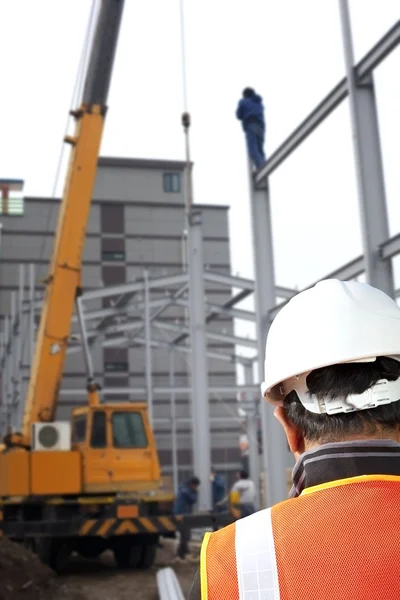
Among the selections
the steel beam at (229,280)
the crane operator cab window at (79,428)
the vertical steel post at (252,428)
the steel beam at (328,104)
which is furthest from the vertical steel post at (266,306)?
the vertical steel post at (252,428)

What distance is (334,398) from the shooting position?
4.21ft

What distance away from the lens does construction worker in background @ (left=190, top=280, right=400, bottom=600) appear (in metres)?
1.09

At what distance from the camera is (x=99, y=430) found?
11148 millimetres

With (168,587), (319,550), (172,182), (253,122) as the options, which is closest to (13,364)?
(172,182)

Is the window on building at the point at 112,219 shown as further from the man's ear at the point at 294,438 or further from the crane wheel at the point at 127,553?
the man's ear at the point at 294,438

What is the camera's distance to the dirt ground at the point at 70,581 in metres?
8.61

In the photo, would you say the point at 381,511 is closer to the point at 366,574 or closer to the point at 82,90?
the point at 366,574

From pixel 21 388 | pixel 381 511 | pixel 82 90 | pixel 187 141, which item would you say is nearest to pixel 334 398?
pixel 381 511

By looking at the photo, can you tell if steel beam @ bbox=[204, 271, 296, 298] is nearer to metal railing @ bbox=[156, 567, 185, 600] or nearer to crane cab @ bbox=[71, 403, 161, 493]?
crane cab @ bbox=[71, 403, 161, 493]

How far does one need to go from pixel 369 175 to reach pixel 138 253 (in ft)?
74.0

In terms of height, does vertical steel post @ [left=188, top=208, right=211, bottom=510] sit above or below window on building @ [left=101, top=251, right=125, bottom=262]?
below

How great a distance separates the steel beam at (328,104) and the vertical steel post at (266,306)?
28 centimetres

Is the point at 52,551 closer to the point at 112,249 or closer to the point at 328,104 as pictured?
the point at 328,104

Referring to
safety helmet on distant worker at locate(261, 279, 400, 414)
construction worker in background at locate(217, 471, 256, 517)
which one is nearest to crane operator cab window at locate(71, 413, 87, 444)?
construction worker in background at locate(217, 471, 256, 517)
